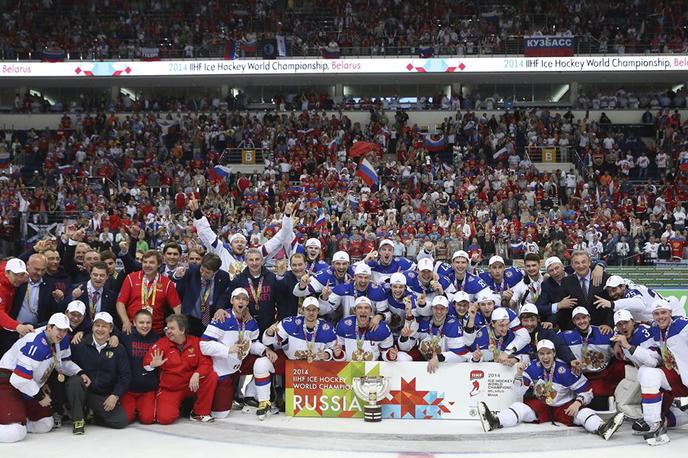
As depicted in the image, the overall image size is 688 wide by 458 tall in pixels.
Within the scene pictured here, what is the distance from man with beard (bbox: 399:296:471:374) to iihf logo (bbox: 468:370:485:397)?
1.05ft

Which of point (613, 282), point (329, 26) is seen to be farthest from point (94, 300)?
point (329, 26)

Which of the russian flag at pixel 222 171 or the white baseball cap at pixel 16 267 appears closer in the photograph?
the white baseball cap at pixel 16 267

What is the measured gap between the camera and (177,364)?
9789 millimetres

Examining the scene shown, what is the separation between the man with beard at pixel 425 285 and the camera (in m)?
10.3

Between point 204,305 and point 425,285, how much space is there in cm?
290

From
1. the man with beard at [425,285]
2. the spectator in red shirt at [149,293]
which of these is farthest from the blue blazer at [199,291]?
the man with beard at [425,285]

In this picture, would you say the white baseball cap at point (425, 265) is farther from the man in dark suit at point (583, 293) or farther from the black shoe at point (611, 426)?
→ the black shoe at point (611, 426)

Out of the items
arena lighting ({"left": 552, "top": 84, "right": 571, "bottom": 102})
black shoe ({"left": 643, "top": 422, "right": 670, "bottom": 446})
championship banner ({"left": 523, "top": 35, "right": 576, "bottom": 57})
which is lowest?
black shoe ({"left": 643, "top": 422, "right": 670, "bottom": 446})

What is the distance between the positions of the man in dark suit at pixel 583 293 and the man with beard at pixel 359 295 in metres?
2.35

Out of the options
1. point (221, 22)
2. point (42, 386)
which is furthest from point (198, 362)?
point (221, 22)

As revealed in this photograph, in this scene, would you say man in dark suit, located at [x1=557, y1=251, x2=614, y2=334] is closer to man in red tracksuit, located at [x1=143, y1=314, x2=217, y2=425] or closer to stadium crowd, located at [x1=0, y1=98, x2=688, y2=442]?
stadium crowd, located at [x1=0, y1=98, x2=688, y2=442]

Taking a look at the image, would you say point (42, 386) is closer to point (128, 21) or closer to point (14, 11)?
point (128, 21)

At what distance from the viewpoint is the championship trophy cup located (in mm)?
9844

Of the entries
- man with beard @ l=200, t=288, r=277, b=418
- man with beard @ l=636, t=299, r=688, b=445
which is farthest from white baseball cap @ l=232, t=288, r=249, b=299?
man with beard @ l=636, t=299, r=688, b=445
